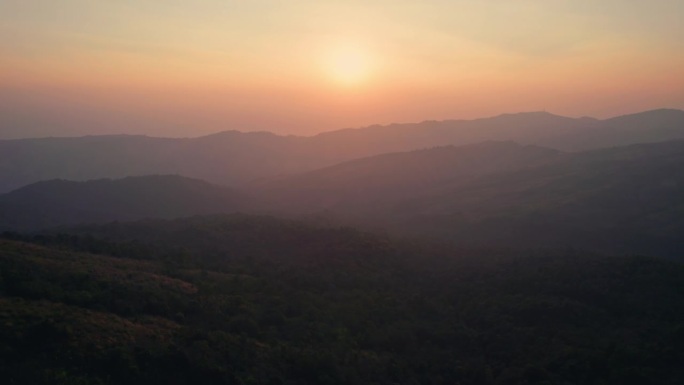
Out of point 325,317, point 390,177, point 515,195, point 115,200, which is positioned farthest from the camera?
point 390,177

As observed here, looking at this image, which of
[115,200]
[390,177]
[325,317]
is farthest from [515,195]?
[325,317]

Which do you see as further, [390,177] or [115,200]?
[390,177]

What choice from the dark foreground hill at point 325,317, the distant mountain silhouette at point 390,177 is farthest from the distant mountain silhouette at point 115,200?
the dark foreground hill at point 325,317

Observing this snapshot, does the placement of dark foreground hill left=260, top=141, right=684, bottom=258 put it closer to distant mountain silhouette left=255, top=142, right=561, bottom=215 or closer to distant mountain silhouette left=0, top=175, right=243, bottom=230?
distant mountain silhouette left=255, top=142, right=561, bottom=215

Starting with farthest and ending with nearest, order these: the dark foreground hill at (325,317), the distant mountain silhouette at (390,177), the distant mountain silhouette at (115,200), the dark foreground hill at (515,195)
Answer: the distant mountain silhouette at (390,177)
the distant mountain silhouette at (115,200)
the dark foreground hill at (515,195)
the dark foreground hill at (325,317)

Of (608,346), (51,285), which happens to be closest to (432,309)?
(608,346)

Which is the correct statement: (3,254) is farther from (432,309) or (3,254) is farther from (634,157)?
(634,157)

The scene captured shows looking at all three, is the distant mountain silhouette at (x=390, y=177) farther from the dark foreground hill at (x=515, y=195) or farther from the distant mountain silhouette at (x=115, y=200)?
the distant mountain silhouette at (x=115, y=200)

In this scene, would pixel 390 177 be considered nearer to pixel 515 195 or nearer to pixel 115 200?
pixel 515 195
